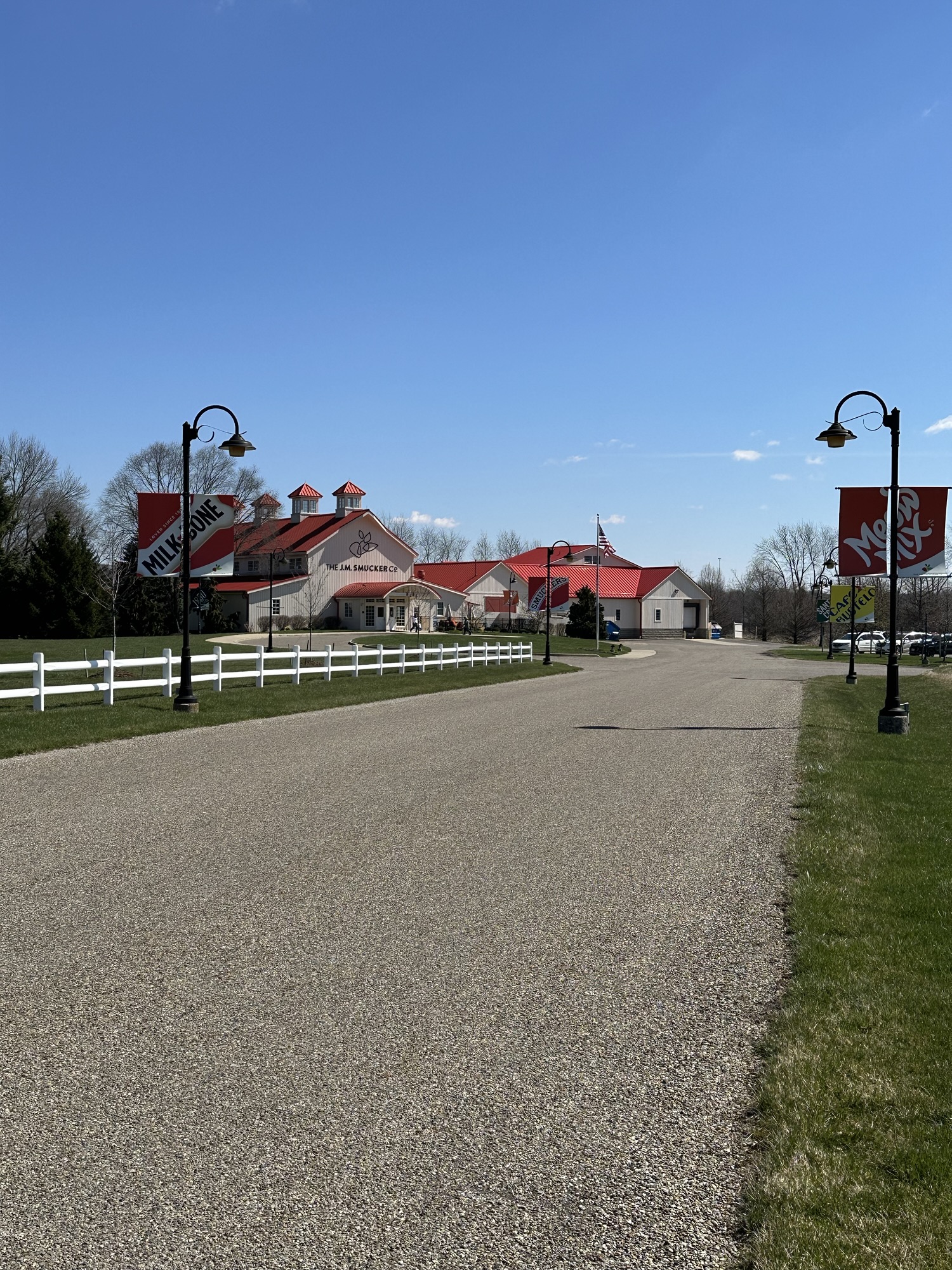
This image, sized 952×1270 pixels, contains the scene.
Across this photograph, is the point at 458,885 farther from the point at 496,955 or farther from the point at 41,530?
the point at 41,530

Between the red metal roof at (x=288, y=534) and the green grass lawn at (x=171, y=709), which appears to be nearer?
the green grass lawn at (x=171, y=709)

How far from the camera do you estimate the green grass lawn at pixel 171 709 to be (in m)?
16.2

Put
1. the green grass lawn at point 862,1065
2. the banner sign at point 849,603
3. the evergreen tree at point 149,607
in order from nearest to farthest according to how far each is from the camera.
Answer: the green grass lawn at point 862,1065
the banner sign at point 849,603
the evergreen tree at point 149,607

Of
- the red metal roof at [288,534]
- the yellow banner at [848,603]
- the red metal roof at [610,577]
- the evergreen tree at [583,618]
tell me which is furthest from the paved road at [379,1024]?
the red metal roof at [610,577]

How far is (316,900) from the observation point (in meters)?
7.17

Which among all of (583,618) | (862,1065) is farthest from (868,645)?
(862,1065)

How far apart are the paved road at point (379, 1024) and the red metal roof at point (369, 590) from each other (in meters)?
70.0

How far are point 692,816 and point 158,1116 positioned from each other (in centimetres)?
726

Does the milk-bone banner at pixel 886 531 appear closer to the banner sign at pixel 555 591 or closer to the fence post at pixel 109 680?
the fence post at pixel 109 680

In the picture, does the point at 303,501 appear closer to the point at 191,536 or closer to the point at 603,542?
the point at 603,542

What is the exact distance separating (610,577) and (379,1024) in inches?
3790

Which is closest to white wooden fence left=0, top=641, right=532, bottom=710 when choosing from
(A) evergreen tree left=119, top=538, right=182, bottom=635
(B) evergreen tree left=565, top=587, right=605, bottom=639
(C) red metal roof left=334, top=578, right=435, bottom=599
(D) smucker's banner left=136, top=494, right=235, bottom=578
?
(D) smucker's banner left=136, top=494, right=235, bottom=578

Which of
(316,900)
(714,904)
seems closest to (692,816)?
(714,904)

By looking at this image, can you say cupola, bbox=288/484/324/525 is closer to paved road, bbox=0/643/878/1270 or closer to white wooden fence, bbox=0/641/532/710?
white wooden fence, bbox=0/641/532/710
